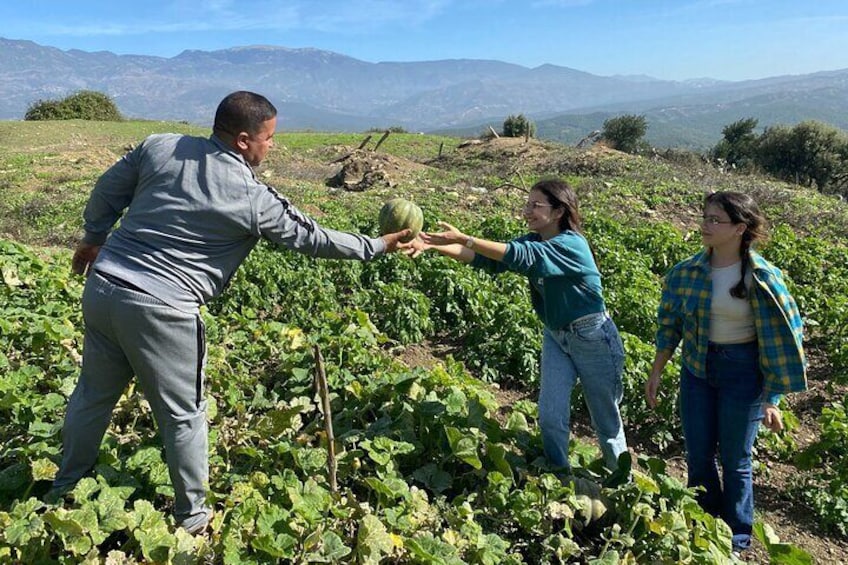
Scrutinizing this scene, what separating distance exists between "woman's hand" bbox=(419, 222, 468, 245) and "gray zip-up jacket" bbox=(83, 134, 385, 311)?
3.18 feet

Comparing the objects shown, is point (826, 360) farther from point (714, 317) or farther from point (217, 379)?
point (217, 379)

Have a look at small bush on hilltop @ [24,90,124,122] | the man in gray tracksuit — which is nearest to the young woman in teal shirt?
the man in gray tracksuit

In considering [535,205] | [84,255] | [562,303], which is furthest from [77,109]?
[562,303]

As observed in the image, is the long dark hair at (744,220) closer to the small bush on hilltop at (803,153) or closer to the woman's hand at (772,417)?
the woman's hand at (772,417)

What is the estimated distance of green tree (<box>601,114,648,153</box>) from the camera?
45.9 meters

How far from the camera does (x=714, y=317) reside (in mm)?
3598

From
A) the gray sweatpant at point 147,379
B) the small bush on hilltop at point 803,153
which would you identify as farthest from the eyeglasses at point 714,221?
the small bush on hilltop at point 803,153

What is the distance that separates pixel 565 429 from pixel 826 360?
5.23 m

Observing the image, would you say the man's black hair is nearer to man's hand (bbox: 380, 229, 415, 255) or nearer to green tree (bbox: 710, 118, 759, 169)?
man's hand (bbox: 380, 229, 415, 255)

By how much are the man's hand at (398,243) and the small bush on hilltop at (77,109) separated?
54914 millimetres

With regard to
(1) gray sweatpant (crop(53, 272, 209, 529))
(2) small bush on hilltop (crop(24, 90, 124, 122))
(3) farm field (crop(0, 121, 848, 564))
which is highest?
(2) small bush on hilltop (crop(24, 90, 124, 122))

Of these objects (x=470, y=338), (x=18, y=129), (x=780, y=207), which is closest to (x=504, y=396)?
(x=470, y=338)

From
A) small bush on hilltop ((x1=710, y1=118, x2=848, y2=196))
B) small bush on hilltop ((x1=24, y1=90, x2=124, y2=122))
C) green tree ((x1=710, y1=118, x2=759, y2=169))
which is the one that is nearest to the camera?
small bush on hilltop ((x1=710, y1=118, x2=848, y2=196))

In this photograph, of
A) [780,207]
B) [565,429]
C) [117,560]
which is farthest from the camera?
[780,207]
